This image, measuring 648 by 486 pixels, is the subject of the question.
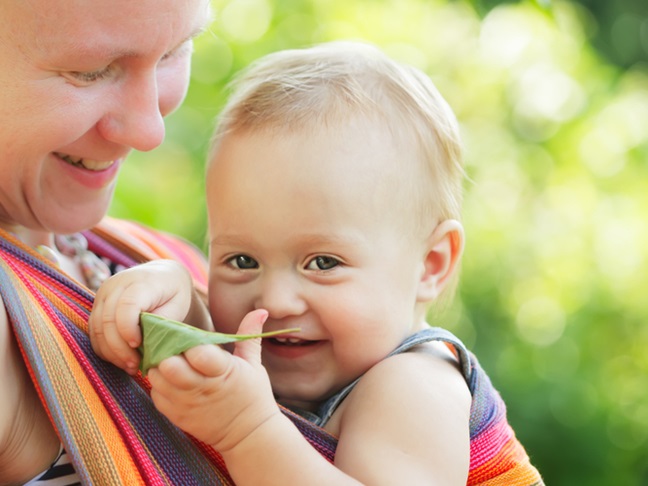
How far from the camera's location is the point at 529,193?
308 cm

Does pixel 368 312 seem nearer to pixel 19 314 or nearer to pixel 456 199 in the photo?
pixel 456 199

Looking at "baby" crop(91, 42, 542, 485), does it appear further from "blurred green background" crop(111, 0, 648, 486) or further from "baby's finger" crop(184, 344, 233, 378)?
"blurred green background" crop(111, 0, 648, 486)

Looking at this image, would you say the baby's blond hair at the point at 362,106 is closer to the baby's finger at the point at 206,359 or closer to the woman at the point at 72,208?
the woman at the point at 72,208

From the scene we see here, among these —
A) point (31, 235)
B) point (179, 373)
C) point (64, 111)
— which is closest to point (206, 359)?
point (179, 373)

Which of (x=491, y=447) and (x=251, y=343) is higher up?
(x=251, y=343)

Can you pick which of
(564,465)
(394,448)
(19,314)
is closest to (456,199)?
(394,448)

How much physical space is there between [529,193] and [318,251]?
1.91m

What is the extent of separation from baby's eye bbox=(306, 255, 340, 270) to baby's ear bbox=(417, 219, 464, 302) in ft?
0.60

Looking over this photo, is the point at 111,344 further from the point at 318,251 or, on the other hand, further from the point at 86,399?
the point at 318,251

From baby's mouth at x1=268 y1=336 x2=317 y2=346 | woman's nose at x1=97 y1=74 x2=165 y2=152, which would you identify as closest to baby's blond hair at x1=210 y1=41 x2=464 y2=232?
woman's nose at x1=97 y1=74 x2=165 y2=152

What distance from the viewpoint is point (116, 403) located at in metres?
1.13

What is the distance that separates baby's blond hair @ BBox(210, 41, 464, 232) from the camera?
4.52ft

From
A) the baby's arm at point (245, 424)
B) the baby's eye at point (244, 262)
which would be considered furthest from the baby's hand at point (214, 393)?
the baby's eye at point (244, 262)

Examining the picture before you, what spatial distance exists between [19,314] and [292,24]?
7.25 ft
